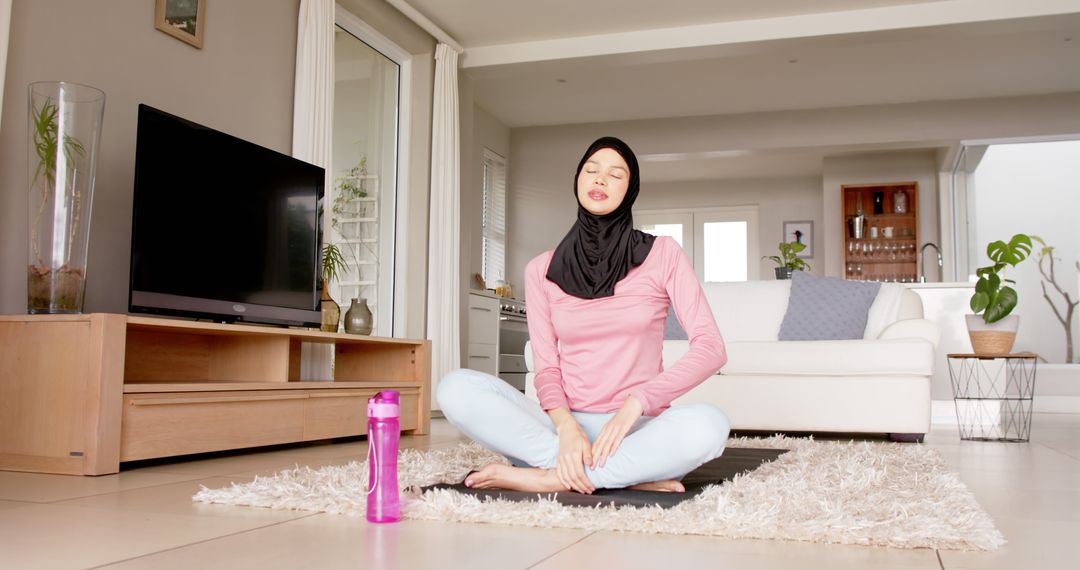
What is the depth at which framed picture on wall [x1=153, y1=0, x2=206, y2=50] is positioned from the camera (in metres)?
3.93

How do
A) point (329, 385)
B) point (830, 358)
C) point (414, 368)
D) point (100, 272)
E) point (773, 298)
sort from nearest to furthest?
point (100, 272)
point (329, 385)
point (830, 358)
point (414, 368)
point (773, 298)

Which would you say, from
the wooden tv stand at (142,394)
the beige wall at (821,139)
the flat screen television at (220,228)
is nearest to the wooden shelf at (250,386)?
the wooden tv stand at (142,394)

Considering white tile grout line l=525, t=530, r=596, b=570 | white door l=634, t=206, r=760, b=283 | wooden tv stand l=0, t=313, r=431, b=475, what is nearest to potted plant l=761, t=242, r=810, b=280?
wooden tv stand l=0, t=313, r=431, b=475

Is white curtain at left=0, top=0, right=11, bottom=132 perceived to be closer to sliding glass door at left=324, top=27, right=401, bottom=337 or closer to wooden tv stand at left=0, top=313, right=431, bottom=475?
wooden tv stand at left=0, top=313, right=431, bottom=475

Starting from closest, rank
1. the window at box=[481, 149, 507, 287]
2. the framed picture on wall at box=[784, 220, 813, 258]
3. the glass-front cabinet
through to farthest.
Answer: the window at box=[481, 149, 507, 287] → the glass-front cabinet → the framed picture on wall at box=[784, 220, 813, 258]

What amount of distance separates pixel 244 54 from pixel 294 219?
965 millimetres

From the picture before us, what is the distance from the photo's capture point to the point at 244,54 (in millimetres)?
4508

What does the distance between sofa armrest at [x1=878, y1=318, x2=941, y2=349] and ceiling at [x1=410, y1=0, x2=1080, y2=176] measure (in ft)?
7.72

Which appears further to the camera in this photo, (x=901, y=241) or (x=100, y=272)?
(x=901, y=241)

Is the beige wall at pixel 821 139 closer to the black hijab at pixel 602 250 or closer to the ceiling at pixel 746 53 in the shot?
the ceiling at pixel 746 53

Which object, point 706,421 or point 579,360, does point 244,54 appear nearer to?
point 579,360

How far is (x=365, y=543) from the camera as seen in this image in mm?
1625

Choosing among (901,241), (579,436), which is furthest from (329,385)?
(901,241)

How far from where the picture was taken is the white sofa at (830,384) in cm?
432
